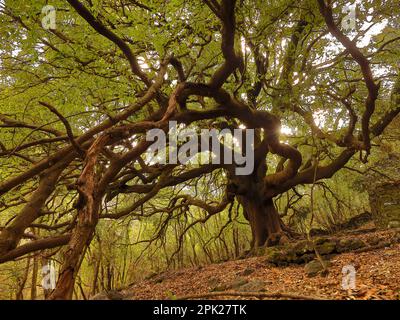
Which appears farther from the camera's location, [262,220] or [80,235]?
[262,220]

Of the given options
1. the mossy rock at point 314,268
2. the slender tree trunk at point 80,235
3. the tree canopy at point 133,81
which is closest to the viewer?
the slender tree trunk at point 80,235

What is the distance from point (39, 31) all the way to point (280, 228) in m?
8.36

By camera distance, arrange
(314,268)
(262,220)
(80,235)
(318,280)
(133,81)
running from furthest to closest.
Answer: (262,220)
(133,81)
(314,268)
(318,280)
(80,235)

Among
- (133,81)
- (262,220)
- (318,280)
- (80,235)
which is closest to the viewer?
(80,235)

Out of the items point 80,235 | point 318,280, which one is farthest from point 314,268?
point 80,235

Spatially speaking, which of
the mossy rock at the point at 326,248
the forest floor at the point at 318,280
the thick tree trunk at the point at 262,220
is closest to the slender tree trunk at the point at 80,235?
the forest floor at the point at 318,280

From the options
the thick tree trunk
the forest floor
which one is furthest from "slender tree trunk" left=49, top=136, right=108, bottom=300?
the thick tree trunk

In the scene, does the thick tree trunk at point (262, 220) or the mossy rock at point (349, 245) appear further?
the thick tree trunk at point (262, 220)

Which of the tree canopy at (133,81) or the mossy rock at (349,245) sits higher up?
the tree canopy at (133,81)

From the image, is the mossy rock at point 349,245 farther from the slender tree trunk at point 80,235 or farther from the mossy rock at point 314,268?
the slender tree trunk at point 80,235

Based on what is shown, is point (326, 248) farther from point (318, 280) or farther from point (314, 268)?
point (318, 280)

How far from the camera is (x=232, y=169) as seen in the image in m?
10.0

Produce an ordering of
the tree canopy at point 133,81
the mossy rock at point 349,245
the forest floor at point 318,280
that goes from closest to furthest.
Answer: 1. the forest floor at point 318,280
2. the tree canopy at point 133,81
3. the mossy rock at point 349,245

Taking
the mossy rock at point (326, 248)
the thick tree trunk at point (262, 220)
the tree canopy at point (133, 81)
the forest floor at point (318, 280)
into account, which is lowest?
the forest floor at point (318, 280)
